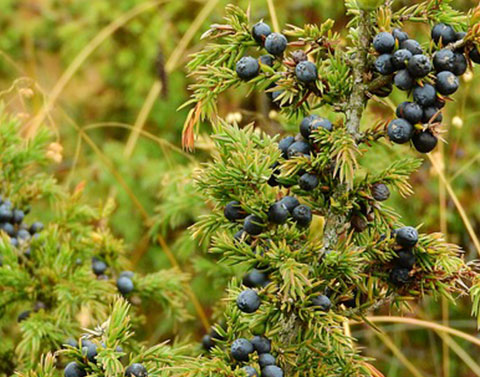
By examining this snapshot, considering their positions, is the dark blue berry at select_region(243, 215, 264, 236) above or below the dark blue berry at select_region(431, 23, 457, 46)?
below

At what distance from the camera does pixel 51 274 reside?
105cm

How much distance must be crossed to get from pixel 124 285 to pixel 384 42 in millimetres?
589

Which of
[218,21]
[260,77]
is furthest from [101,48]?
[260,77]

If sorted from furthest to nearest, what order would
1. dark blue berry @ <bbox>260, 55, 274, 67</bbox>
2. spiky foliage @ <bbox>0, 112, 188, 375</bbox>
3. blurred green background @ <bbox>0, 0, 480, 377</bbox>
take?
1. blurred green background @ <bbox>0, 0, 480, 377</bbox>
2. spiky foliage @ <bbox>0, 112, 188, 375</bbox>
3. dark blue berry @ <bbox>260, 55, 274, 67</bbox>

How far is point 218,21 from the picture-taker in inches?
80.3

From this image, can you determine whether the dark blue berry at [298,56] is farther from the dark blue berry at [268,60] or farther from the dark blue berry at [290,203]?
the dark blue berry at [290,203]

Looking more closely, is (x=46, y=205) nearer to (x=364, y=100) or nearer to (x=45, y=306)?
(x=45, y=306)

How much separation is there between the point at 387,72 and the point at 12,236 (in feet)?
2.32

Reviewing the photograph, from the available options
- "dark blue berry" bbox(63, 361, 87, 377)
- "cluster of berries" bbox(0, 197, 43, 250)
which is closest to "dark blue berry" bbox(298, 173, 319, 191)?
"dark blue berry" bbox(63, 361, 87, 377)

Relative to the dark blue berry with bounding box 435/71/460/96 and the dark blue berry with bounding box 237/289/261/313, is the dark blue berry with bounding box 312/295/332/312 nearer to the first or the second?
the dark blue berry with bounding box 237/289/261/313

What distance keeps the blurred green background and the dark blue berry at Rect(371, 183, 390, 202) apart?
0.79m

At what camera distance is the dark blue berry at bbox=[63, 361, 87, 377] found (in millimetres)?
730

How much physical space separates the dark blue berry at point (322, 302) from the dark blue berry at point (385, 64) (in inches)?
10.3

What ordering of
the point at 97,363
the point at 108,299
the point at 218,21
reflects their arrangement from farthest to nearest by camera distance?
the point at 218,21
the point at 108,299
the point at 97,363
